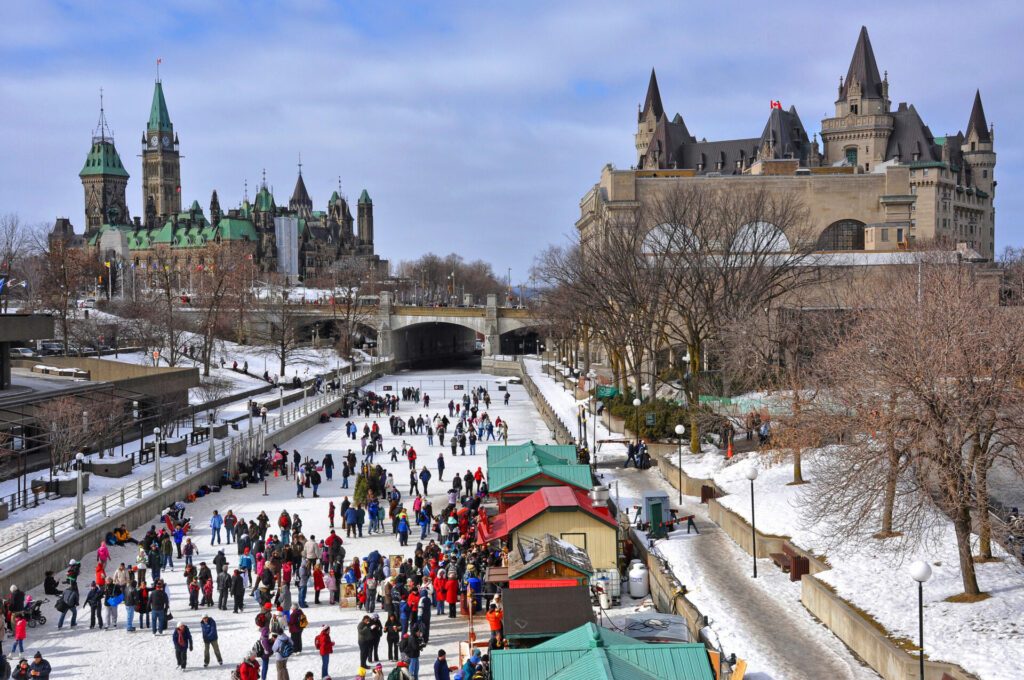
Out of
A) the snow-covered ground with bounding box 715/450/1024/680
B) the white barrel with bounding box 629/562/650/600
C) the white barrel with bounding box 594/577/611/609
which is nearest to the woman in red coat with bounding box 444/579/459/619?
the white barrel with bounding box 594/577/611/609

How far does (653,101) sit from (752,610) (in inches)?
5167

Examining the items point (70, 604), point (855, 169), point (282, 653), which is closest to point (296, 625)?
point (282, 653)

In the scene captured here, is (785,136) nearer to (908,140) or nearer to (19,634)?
(908,140)

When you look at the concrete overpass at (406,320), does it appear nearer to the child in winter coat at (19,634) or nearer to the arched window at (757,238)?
the arched window at (757,238)

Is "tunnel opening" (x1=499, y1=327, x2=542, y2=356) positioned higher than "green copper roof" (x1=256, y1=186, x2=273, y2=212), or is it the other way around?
"green copper roof" (x1=256, y1=186, x2=273, y2=212)

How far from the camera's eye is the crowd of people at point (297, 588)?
1717cm

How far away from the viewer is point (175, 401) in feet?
143

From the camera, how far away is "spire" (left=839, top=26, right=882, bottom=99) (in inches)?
4528

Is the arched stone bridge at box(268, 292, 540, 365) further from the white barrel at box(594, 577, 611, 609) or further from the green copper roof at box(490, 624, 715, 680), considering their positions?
the green copper roof at box(490, 624, 715, 680)

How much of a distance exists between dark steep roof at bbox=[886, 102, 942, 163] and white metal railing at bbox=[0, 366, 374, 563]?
289 feet

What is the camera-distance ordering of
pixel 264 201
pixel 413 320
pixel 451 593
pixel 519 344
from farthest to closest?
pixel 264 201 → pixel 519 344 → pixel 413 320 → pixel 451 593

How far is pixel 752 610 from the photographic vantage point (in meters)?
19.0

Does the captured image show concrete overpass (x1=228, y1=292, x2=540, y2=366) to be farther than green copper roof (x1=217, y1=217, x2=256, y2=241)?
No

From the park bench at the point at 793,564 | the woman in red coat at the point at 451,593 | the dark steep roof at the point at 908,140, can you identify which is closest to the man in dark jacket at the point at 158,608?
the woman in red coat at the point at 451,593
